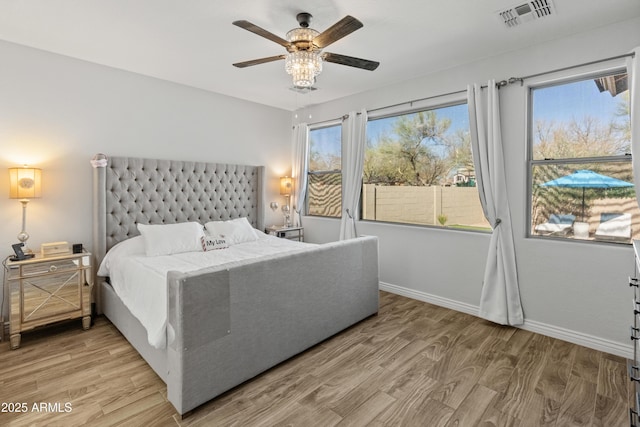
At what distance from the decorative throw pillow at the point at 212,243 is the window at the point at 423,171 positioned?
196 cm

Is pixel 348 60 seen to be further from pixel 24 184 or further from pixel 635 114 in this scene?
pixel 24 184

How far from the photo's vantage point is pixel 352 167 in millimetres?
4379

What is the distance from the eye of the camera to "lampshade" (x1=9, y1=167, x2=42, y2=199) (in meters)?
2.79

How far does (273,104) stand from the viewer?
16.2ft

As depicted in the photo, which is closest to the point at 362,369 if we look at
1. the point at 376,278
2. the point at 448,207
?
the point at 376,278

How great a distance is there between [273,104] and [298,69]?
2749mm

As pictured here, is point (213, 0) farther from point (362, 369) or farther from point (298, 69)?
point (362, 369)

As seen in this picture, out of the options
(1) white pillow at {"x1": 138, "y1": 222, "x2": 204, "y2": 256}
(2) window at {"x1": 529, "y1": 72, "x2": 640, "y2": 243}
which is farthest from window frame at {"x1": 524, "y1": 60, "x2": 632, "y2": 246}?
(1) white pillow at {"x1": 138, "y1": 222, "x2": 204, "y2": 256}

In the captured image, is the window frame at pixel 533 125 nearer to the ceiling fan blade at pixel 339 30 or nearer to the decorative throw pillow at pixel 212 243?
the ceiling fan blade at pixel 339 30

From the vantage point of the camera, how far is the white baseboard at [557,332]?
257cm

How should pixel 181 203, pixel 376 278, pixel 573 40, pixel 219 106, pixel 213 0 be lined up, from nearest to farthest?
pixel 213 0 → pixel 573 40 → pixel 376 278 → pixel 181 203 → pixel 219 106

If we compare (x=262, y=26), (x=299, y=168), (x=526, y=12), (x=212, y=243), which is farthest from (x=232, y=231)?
(x=526, y=12)

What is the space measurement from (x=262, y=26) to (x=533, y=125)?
103 inches

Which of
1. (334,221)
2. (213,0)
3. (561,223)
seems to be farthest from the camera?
(334,221)
